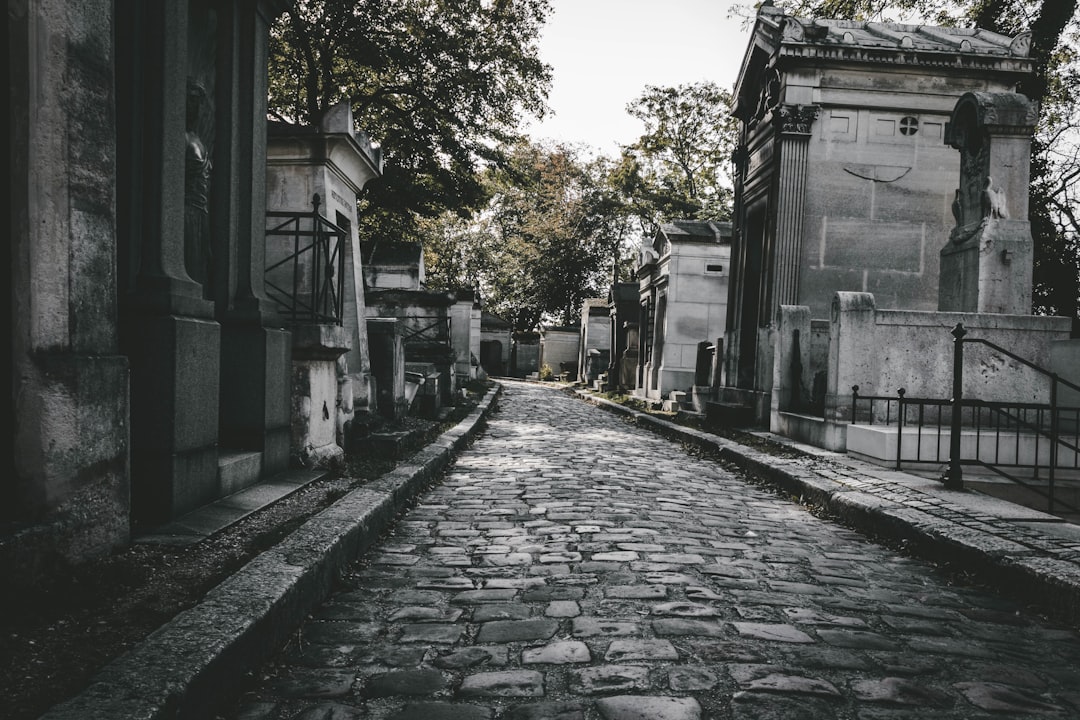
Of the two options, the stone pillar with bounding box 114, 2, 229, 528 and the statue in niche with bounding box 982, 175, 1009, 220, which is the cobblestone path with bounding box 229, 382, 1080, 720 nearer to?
the stone pillar with bounding box 114, 2, 229, 528

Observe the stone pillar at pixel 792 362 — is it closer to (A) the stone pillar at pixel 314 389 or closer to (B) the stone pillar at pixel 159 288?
(A) the stone pillar at pixel 314 389

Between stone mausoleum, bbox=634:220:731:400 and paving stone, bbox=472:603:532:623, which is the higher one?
stone mausoleum, bbox=634:220:731:400

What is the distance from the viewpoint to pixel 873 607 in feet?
12.1

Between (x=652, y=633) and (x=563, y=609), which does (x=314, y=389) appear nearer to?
(x=563, y=609)

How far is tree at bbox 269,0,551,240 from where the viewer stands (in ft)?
68.5

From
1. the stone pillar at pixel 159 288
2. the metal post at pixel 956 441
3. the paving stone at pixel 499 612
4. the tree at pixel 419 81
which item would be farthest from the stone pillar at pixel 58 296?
the tree at pixel 419 81

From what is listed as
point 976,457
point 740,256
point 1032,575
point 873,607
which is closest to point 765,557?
point 873,607

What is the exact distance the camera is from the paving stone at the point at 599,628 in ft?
A: 10.4

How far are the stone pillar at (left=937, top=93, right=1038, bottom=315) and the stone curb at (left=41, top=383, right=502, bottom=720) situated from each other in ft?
27.0

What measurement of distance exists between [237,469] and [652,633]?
308 centimetres

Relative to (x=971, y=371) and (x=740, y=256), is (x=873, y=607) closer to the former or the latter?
(x=971, y=371)

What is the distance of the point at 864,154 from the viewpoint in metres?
12.7

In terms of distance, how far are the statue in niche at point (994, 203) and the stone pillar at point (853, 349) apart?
2.34m

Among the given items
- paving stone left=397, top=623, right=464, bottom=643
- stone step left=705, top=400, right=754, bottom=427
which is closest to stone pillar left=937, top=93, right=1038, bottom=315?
stone step left=705, top=400, right=754, bottom=427
